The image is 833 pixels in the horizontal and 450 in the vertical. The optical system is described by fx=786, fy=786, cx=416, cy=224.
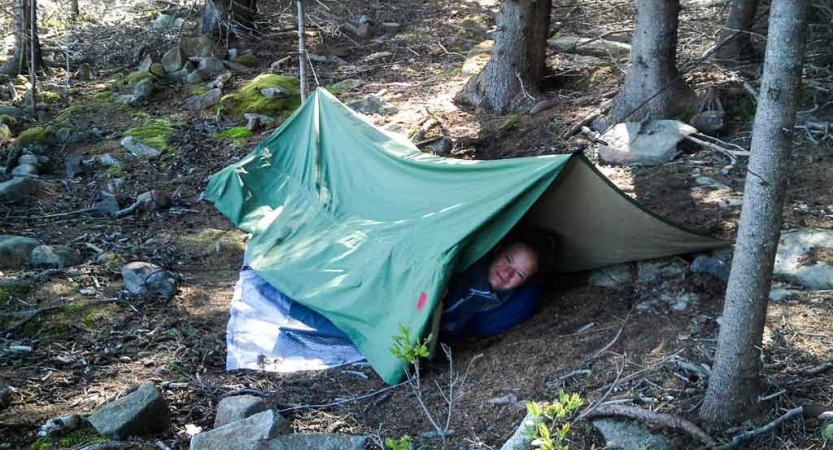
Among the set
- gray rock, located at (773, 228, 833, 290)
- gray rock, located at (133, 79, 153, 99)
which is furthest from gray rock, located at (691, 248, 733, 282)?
gray rock, located at (133, 79, 153, 99)

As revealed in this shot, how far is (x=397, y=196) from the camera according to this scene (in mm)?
4520

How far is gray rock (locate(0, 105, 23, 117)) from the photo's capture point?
8.37 m

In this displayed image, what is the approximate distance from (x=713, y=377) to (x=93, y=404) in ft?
8.60

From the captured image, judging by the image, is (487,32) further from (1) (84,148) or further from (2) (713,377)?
(2) (713,377)

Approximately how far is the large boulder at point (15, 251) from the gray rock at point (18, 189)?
1109mm

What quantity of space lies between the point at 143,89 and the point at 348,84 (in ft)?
7.67

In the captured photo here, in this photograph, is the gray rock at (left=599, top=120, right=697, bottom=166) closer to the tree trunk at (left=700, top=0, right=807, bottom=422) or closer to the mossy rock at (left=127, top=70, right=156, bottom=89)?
the tree trunk at (left=700, top=0, right=807, bottom=422)

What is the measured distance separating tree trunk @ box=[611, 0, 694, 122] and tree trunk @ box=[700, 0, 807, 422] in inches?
134

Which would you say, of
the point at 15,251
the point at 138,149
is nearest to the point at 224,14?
the point at 138,149

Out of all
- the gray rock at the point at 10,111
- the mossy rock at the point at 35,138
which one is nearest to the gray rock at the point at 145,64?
the gray rock at the point at 10,111

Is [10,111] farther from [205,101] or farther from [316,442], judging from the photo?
[316,442]

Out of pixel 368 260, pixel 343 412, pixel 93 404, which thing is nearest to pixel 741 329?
pixel 343 412

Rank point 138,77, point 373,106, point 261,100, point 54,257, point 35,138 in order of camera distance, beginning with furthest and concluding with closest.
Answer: point 138,77
point 261,100
point 373,106
point 35,138
point 54,257

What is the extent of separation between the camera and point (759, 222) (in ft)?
8.26
